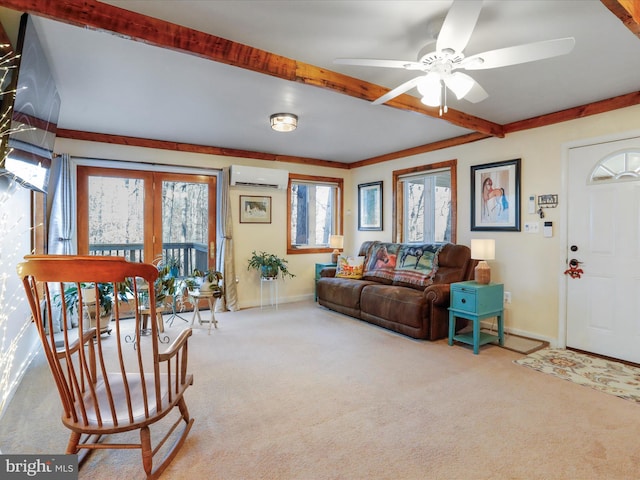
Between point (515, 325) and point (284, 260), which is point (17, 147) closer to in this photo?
point (284, 260)

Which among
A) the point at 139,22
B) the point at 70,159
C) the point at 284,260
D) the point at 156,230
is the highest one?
the point at 139,22

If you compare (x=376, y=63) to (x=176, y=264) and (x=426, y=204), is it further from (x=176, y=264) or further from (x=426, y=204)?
(x=176, y=264)

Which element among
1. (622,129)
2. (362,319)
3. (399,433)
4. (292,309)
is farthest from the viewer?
(292,309)

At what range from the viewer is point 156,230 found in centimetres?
481

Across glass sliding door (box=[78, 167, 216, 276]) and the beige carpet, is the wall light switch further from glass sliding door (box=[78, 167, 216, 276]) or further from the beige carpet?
glass sliding door (box=[78, 167, 216, 276])

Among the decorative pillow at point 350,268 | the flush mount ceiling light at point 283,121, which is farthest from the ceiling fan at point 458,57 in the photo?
the decorative pillow at point 350,268

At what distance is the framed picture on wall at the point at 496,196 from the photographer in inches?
156

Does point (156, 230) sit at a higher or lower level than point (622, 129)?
Answer: lower

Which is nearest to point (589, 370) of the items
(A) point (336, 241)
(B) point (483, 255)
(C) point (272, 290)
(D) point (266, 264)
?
(B) point (483, 255)

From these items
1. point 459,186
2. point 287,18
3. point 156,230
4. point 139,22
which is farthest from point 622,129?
point 156,230

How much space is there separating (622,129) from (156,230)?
205 inches

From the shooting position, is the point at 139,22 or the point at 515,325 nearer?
the point at 139,22

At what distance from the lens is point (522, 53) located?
1.88 metres

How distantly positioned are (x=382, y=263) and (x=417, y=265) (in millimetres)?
609
